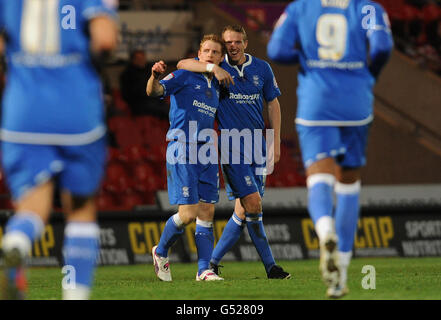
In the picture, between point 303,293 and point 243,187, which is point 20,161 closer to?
point 303,293

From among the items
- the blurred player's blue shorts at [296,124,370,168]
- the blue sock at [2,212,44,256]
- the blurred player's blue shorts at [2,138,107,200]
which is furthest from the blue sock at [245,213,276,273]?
the blue sock at [2,212,44,256]

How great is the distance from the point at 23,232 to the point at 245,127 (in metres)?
4.52

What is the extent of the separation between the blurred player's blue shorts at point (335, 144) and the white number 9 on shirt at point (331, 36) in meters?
0.48

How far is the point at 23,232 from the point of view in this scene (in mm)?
4531

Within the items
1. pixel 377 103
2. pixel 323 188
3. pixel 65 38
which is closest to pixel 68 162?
pixel 65 38

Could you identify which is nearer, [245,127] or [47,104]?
[47,104]

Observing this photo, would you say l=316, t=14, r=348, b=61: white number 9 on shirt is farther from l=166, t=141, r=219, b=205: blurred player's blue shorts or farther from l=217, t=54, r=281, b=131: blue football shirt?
l=217, t=54, r=281, b=131: blue football shirt

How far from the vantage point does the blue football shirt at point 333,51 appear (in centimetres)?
589

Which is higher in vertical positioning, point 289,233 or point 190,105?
point 190,105

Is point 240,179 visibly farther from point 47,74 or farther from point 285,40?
point 47,74

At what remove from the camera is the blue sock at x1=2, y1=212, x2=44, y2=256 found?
449 centimetres

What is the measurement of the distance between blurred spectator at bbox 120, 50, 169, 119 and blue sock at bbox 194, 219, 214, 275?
271 inches

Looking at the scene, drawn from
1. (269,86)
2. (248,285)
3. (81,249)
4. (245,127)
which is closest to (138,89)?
(269,86)

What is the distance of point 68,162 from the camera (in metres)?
4.74
